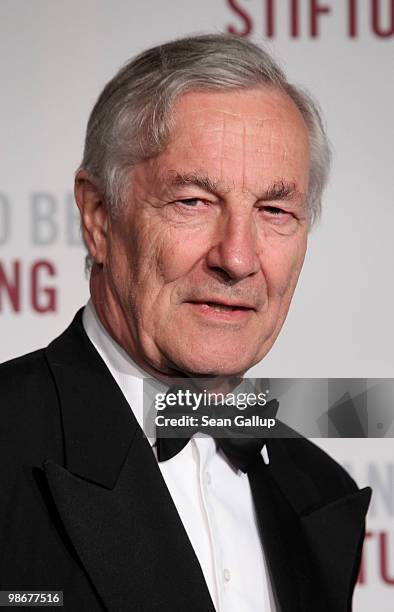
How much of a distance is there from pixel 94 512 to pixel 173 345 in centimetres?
25

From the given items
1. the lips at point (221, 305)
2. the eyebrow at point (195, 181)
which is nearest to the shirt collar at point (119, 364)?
the lips at point (221, 305)

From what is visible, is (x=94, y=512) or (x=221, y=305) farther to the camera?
(x=221, y=305)

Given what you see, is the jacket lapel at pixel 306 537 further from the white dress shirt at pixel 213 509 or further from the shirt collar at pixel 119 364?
the shirt collar at pixel 119 364

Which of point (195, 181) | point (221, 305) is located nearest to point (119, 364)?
point (221, 305)

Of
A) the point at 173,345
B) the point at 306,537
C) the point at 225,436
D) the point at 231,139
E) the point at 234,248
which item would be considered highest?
the point at 231,139

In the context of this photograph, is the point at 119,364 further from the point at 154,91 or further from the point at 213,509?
the point at 154,91

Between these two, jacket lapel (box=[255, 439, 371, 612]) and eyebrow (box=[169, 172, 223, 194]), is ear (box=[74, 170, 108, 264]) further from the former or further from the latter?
jacket lapel (box=[255, 439, 371, 612])

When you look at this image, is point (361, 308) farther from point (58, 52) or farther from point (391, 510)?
point (58, 52)

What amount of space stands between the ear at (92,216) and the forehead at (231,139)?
0.14m

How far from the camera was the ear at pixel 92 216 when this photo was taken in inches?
58.6

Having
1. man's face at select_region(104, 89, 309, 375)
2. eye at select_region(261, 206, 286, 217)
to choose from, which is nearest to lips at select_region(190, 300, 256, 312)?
man's face at select_region(104, 89, 309, 375)

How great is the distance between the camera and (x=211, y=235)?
1.38 m

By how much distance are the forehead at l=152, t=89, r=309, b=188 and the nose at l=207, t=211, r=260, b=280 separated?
0.17ft

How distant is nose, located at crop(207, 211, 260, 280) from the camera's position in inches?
52.7
